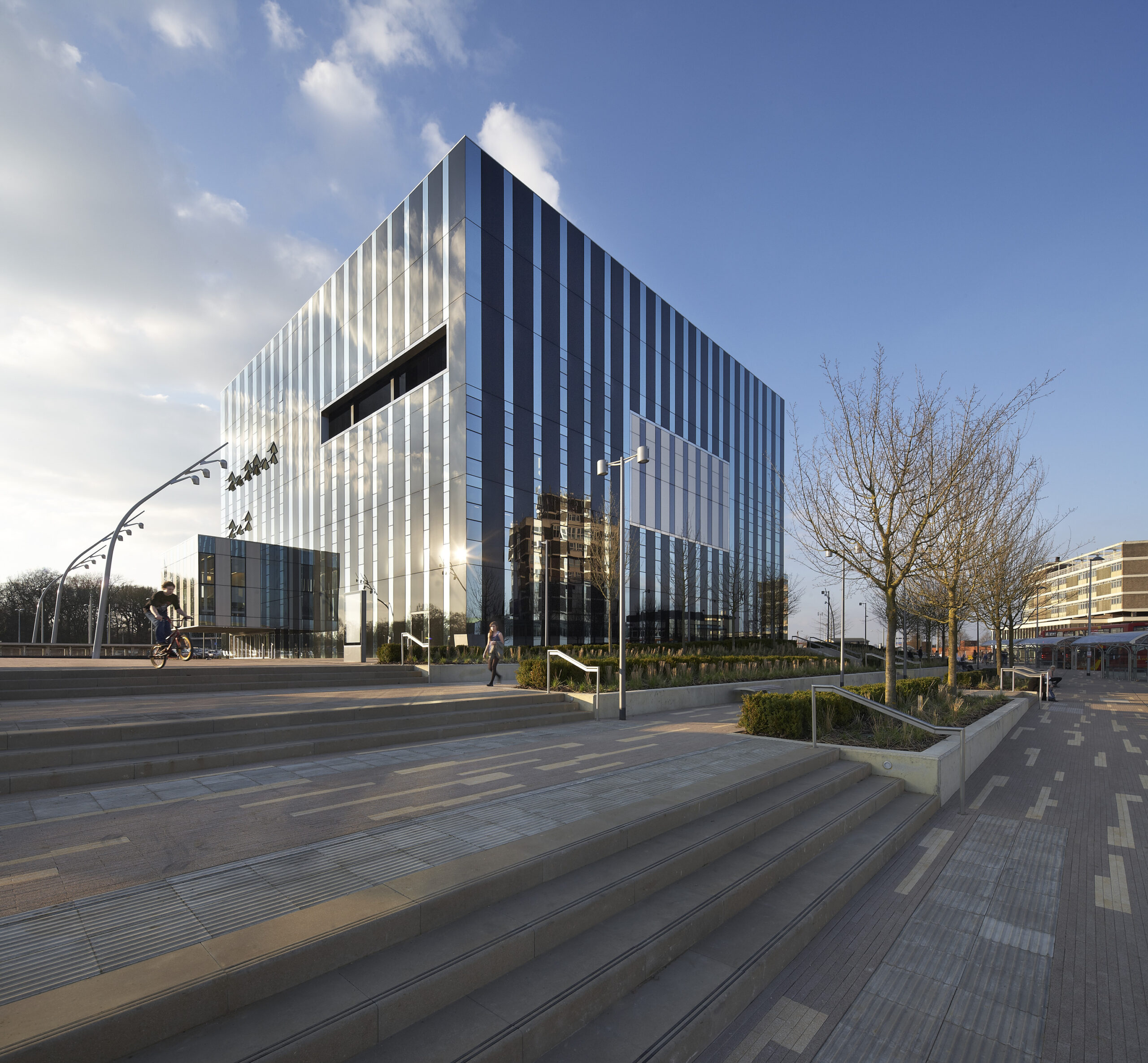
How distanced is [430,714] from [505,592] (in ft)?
68.4

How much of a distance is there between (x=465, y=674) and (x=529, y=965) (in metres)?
15.8

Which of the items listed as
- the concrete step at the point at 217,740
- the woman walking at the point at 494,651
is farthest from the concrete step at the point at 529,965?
the woman walking at the point at 494,651

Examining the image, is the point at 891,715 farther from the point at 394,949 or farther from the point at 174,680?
the point at 174,680

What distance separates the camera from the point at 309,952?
310cm

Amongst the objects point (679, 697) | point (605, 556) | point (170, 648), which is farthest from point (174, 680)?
point (605, 556)

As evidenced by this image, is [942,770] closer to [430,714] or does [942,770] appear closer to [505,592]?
[430,714]

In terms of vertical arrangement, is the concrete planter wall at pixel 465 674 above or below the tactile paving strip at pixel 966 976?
below

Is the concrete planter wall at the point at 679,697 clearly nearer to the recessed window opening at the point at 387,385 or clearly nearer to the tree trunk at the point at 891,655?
the tree trunk at the point at 891,655

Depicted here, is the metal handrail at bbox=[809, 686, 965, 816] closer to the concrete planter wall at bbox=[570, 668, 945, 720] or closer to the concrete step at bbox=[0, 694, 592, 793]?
the concrete planter wall at bbox=[570, 668, 945, 720]

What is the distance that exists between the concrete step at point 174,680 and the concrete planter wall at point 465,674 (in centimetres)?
103

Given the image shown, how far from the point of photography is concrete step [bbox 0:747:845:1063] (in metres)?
2.55

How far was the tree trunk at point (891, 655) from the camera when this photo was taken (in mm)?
12195

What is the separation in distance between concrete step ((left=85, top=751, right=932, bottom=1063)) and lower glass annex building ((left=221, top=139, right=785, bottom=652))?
2176 cm

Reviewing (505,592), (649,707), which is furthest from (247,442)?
(649,707)
